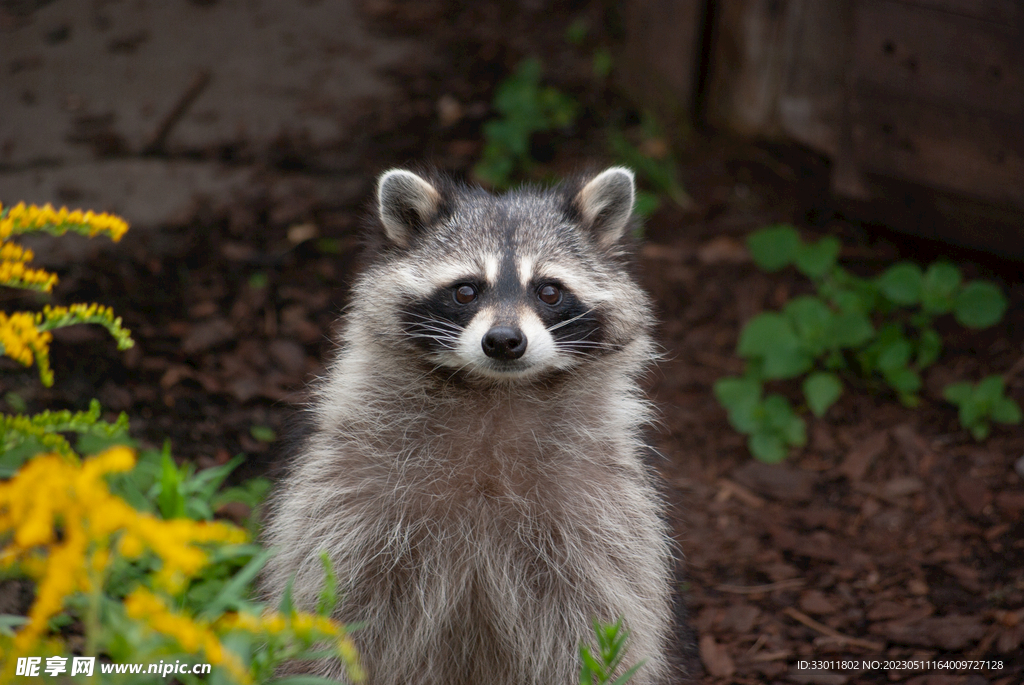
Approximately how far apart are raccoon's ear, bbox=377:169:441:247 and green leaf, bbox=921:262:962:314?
2.70 metres

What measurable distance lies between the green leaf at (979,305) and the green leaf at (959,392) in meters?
0.31

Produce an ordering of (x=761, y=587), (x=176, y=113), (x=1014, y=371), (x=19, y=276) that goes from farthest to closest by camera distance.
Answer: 1. (x=176, y=113)
2. (x=1014, y=371)
3. (x=761, y=587)
4. (x=19, y=276)

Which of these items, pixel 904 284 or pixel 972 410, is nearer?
pixel 972 410

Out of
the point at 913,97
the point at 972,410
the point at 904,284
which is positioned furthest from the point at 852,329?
the point at 913,97

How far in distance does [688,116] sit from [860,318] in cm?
244

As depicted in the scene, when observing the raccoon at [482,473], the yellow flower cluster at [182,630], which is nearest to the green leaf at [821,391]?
the raccoon at [482,473]

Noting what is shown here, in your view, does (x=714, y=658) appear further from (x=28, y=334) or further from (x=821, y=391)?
(x=28, y=334)

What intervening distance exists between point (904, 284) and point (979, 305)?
1.18 ft

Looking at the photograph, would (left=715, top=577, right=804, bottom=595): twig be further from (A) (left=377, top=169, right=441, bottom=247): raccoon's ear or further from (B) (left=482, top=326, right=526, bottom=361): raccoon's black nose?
(A) (left=377, top=169, right=441, bottom=247): raccoon's ear

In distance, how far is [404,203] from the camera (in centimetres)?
343

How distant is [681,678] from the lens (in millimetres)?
3393

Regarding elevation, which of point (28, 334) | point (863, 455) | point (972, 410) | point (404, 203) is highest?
point (28, 334)

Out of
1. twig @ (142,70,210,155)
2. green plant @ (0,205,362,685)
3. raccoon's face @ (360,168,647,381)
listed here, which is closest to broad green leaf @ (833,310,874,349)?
raccoon's face @ (360,168,647,381)

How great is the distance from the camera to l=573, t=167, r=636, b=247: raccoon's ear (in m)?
3.49
